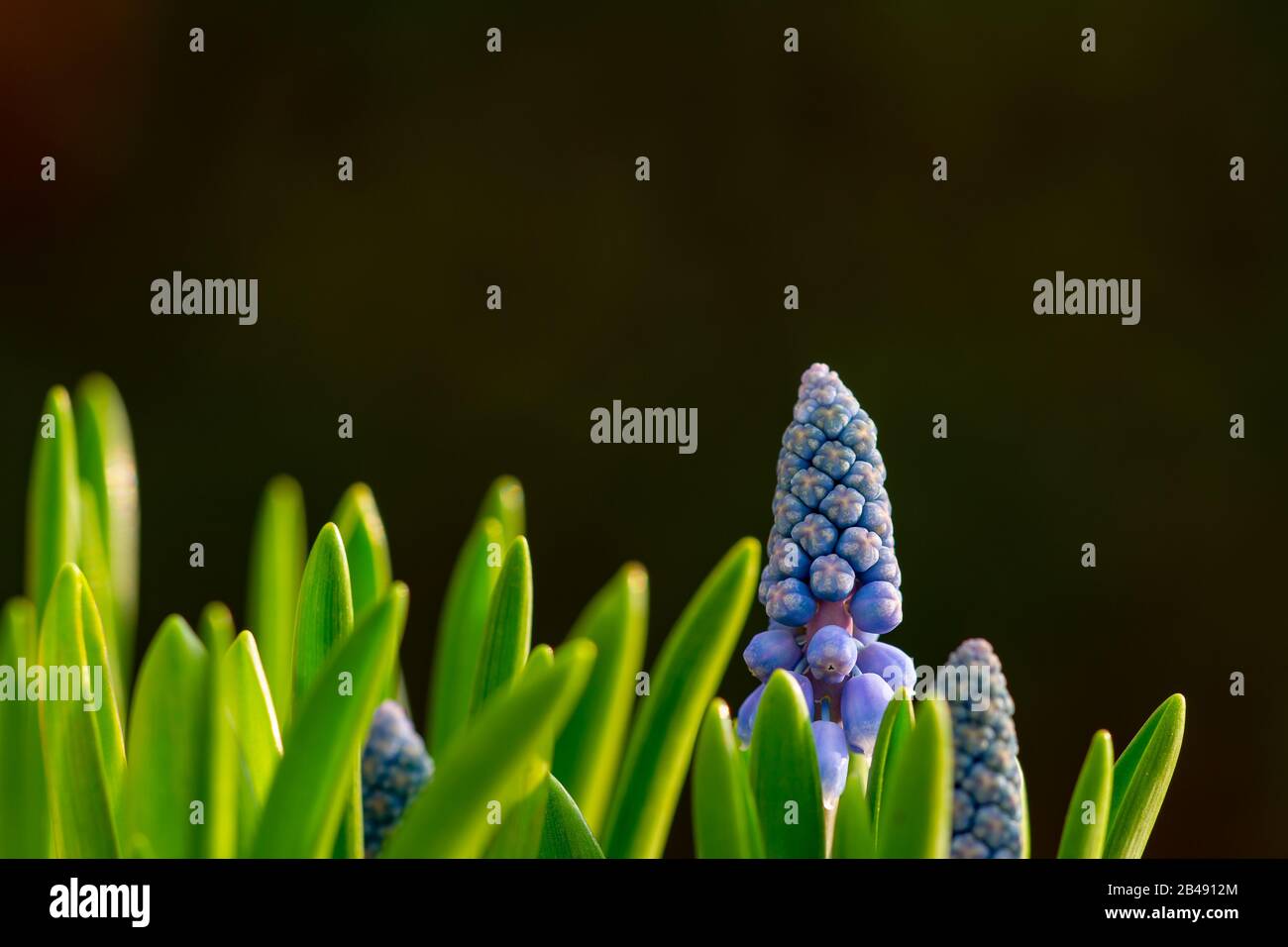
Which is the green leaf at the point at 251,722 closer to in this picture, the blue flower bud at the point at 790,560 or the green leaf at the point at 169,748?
the green leaf at the point at 169,748

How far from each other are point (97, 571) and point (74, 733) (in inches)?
6.6

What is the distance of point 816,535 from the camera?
0.34 meters

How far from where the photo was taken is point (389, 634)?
0.29 meters

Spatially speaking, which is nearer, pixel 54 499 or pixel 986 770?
pixel 986 770

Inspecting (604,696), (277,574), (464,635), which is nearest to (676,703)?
(604,696)

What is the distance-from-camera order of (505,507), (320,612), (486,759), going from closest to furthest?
(486,759)
(320,612)
(505,507)

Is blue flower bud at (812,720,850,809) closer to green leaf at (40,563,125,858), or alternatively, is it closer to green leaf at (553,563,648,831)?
green leaf at (553,563,648,831)

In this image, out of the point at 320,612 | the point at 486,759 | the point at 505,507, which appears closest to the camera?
the point at 486,759

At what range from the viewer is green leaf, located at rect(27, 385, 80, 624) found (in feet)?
1.41

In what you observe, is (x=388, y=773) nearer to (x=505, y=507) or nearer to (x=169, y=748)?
(x=169, y=748)

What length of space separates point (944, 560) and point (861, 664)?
77 centimetres

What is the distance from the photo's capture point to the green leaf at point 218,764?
0.95ft
